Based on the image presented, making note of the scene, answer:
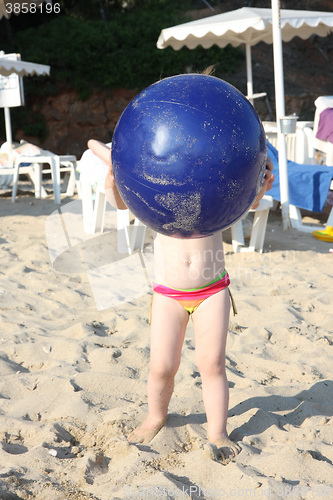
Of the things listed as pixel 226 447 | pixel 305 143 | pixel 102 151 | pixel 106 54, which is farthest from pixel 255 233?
pixel 106 54

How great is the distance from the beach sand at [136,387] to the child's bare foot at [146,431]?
4 cm

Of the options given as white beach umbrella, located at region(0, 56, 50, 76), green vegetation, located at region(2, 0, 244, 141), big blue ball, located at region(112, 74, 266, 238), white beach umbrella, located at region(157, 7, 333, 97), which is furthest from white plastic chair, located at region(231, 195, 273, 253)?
green vegetation, located at region(2, 0, 244, 141)

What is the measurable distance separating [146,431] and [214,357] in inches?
17.8

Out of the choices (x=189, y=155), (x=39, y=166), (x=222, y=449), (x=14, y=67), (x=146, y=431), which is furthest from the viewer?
(x=14, y=67)

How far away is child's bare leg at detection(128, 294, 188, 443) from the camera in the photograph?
2.34m

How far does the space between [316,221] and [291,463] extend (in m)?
5.89

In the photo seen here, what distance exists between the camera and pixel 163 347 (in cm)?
235

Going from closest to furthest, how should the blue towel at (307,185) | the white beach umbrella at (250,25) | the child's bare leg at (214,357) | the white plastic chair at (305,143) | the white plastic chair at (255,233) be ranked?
1. the child's bare leg at (214,357)
2. the white plastic chair at (255,233)
3. the blue towel at (307,185)
4. the white beach umbrella at (250,25)
5. the white plastic chair at (305,143)

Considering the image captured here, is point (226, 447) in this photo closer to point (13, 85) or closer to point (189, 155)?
point (189, 155)

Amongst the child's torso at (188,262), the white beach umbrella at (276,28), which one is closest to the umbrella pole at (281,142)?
the white beach umbrella at (276,28)

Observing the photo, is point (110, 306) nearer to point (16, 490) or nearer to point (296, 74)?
point (16, 490)

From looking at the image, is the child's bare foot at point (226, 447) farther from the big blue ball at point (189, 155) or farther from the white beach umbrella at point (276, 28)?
the white beach umbrella at point (276, 28)

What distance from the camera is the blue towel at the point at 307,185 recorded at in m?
6.82

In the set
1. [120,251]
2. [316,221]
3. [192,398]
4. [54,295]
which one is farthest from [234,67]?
[192,398]
